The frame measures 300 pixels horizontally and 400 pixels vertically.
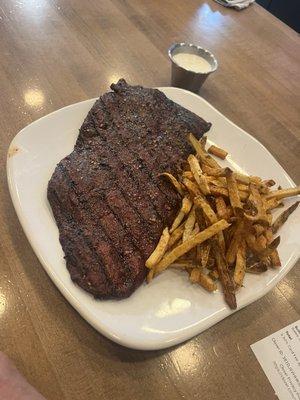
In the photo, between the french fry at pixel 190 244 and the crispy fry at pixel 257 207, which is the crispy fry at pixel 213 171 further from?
the french fry at pixel 190 244

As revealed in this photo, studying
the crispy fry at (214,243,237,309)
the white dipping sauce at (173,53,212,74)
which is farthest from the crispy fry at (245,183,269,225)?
the white dipping sauce at (173,53,212,74)

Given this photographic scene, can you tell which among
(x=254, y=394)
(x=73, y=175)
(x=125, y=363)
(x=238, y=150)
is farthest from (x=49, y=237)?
(x=238, y=150)

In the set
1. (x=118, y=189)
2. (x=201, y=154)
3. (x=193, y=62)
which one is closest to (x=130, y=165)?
(x=118, y=189)

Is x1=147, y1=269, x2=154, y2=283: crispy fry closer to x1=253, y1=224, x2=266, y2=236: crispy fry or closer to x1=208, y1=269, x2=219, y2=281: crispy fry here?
x1=208, y1=269, x2=219, y2=281: crispy fry

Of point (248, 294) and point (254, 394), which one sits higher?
point (248, 294)

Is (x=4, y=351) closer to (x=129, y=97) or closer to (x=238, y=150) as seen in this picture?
(x=129, y=97)

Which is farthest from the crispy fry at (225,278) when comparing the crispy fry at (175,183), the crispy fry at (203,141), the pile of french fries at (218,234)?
the crispy fry at (203,141)

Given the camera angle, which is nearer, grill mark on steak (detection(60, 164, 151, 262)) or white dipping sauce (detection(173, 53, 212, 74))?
grill mark on steak (detection(60, 164, 151, 262))
